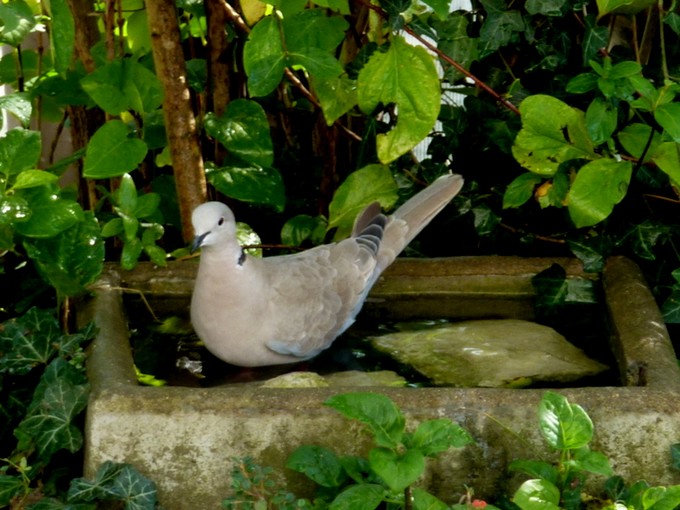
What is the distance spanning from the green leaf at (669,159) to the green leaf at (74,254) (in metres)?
1.48

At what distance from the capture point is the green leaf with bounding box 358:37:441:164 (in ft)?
10.2

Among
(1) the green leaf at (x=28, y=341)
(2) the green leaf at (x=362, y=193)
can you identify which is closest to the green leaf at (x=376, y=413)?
(1) the green leaf at (x=28, y=341)

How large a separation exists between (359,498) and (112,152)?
1.30m

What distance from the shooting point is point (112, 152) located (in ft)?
10.4

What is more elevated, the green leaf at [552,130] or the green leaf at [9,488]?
the green leaf at [552,130]

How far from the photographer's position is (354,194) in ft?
11.6

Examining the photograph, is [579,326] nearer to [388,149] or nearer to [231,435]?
[388,149]

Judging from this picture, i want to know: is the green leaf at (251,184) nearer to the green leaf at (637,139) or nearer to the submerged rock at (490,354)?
the submerged rock at (490,354)

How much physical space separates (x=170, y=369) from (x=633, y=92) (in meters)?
1.40

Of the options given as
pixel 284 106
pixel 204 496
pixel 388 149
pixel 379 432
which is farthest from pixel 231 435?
pixel 284 106

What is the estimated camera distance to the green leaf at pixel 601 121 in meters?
3.04

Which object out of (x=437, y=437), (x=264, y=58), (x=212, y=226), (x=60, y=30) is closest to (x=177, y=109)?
(x=264, y=58)

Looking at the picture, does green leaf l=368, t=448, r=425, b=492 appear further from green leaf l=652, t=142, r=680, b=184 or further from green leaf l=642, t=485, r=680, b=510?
green leaf l=652, t=142, r=680, b=184

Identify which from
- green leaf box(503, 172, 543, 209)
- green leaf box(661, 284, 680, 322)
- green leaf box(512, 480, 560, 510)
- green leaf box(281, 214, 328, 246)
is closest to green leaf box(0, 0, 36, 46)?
green leaf box(281, 214, 328, 246)
